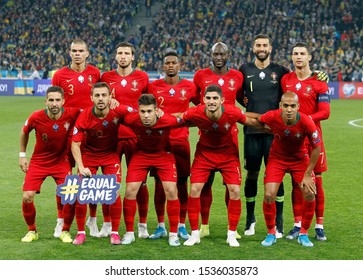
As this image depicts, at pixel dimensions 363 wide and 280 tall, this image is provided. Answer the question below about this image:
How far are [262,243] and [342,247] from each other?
872 millimetres

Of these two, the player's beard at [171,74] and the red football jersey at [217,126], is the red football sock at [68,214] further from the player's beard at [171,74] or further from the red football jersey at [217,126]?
the player's beard at [171,74]

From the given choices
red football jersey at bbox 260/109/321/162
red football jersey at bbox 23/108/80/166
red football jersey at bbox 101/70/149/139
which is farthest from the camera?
red football jersey at bbox 101/70/149/139

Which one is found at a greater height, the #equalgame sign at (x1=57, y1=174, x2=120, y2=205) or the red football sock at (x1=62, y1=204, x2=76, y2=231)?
the #equalgame sign at (x1=57, y1=174, x2=120, y2=205)

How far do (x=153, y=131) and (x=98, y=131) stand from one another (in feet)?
2.05

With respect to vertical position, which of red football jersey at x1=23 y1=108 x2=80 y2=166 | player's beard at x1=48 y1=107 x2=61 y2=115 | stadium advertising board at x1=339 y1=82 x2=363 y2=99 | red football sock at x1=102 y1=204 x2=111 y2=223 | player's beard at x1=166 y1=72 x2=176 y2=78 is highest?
player's beard at x1=166 y1=72 x2=176 y2=78

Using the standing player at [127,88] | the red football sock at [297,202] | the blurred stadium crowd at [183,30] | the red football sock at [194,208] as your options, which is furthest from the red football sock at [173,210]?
the blurred stadium crowd at [183,30]

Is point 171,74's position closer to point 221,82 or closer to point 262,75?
point 221,82

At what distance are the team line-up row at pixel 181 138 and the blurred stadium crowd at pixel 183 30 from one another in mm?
27235

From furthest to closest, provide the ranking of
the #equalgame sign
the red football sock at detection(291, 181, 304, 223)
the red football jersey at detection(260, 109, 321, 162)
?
the red football sock at detection(291, 181, 304, 223)
the red football jersey at detection(260, 109, 321, 162)
the #equalgame sign

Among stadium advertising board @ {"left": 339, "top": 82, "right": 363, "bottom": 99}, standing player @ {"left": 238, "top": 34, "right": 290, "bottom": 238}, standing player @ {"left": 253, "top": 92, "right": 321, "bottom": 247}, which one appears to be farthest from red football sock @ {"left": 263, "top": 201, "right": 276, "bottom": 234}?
stadium advertising board @ {"left": 339, "top": 82, "right": 363, "bottom": 99}

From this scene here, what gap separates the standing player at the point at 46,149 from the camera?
7.78 meters

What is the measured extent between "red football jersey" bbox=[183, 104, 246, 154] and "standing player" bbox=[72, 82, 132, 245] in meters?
0.77

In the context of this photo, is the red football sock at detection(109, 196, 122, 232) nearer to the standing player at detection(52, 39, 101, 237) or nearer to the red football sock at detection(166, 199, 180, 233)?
the red football sock at detection(166, 199, 180, 233)

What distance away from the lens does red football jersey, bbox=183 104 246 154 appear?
25.1 ft
